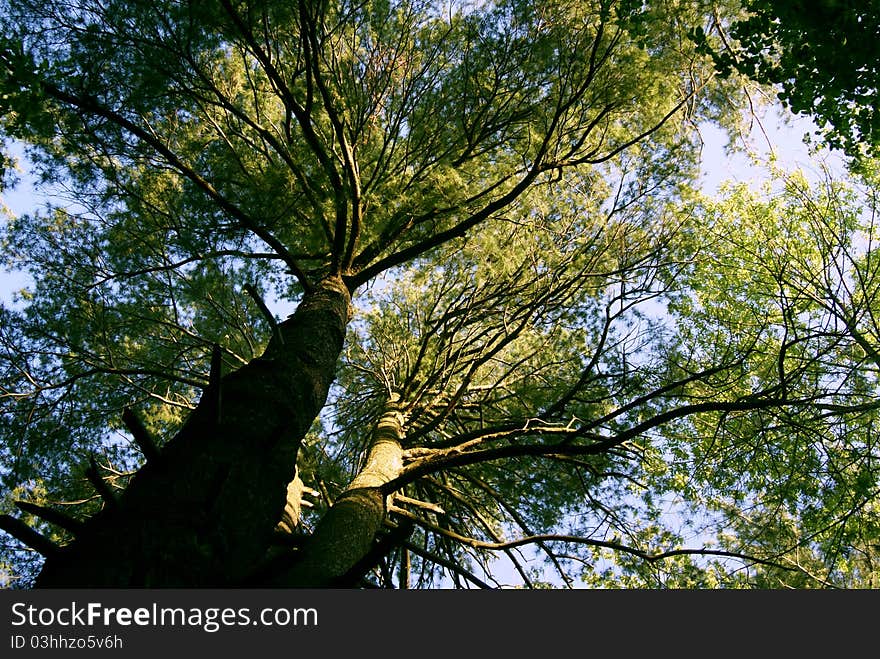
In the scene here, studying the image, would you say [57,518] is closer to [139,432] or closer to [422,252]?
[139,432]

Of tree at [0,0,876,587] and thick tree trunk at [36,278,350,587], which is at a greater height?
tree at [0,0,876,587]

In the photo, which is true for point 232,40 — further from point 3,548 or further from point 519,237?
point 3,548

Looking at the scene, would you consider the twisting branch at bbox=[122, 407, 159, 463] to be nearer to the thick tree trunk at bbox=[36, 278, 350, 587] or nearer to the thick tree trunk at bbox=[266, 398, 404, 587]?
the thick tree trunk at bbox=[36, 278, 350, 587]

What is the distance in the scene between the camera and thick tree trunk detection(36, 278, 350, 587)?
1.67 metres

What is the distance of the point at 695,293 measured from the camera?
22.8 ft

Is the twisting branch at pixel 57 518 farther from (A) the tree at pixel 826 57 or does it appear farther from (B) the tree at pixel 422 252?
(A) the tree at pixel 826 57

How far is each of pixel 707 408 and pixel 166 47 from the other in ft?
15.3

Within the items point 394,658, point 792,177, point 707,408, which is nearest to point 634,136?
point 792,177

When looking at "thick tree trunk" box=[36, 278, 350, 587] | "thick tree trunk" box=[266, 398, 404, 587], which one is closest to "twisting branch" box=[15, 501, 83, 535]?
"thick tree trunk" box=[36, 278, 350, 587]

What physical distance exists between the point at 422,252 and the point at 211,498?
3.78 meters

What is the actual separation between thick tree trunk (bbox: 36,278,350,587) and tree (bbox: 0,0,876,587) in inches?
18.0

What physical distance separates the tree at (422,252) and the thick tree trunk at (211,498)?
46 cm

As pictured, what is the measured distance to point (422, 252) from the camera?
5352 millimetres

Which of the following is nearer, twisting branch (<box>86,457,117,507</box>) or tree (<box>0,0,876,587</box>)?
twisting branch (<box>86,457,117,507</box>)
